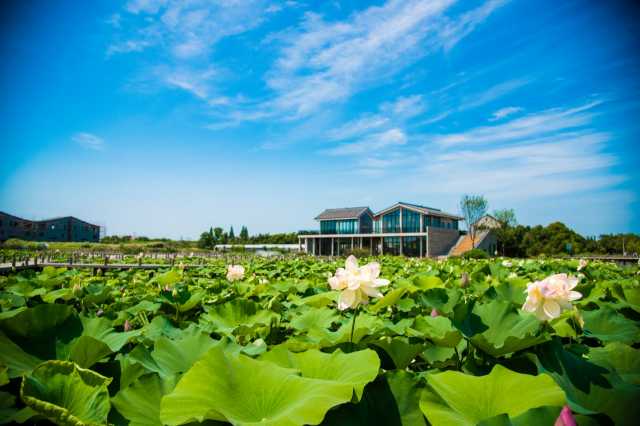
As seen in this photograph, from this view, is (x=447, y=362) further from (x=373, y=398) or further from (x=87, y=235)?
(x=87, y=235)

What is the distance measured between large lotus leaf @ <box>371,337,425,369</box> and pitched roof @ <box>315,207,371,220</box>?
37926mm

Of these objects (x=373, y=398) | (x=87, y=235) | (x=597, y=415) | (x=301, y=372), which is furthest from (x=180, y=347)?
(x=87, y=235)

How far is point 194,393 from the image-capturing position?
0.71m

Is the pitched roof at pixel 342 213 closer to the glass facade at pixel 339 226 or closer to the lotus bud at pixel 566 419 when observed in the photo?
the glass facade at pixel 339 226

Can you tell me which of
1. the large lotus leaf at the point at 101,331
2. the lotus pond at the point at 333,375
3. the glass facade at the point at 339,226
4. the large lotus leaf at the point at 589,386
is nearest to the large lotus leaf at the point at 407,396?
the lotus pond at the point at 333,375

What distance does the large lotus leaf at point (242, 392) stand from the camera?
653 millimetres

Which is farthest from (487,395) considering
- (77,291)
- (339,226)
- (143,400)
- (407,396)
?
(339,226)

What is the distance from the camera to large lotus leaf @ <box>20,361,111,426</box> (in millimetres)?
759

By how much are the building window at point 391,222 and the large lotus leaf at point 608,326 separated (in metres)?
36.2

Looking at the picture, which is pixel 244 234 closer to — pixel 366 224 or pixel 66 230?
pixel 66 230

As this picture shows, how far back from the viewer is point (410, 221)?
36.5 m

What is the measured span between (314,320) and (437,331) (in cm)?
58

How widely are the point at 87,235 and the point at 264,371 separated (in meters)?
65.5

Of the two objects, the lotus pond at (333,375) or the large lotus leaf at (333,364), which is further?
the large lotus leaf at (333,364)
